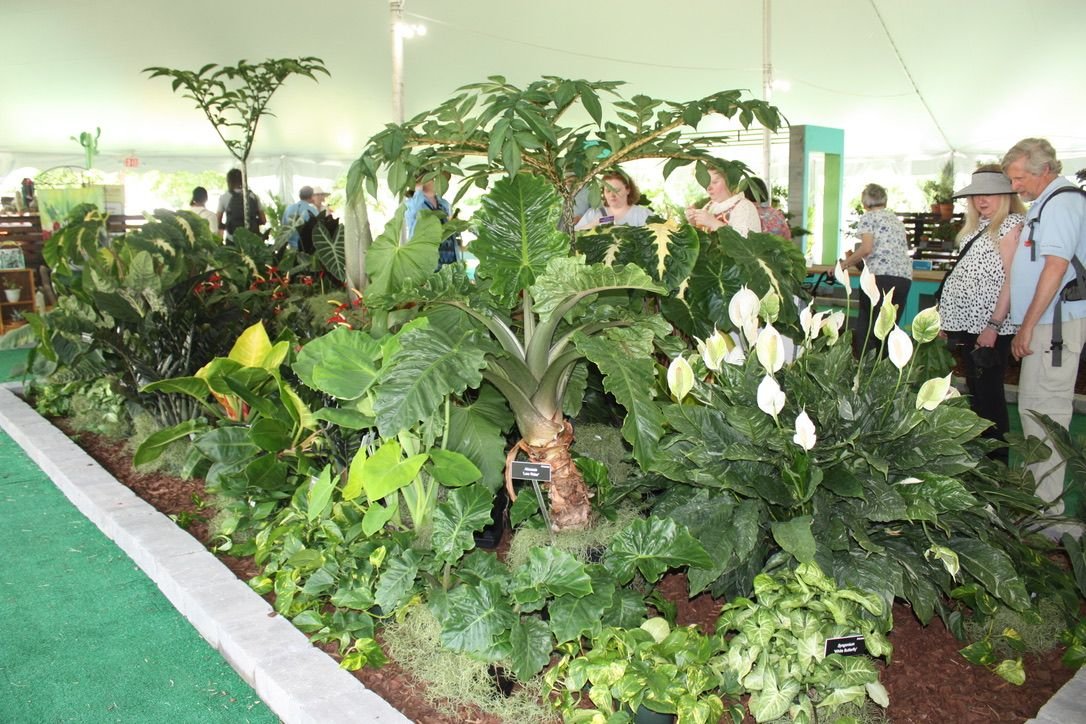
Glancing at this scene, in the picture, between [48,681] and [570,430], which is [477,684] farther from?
[48,681]

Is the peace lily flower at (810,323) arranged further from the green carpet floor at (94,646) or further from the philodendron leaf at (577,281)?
the green carpet floor at (94,646)

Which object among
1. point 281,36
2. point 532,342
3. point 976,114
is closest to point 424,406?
point 532,342

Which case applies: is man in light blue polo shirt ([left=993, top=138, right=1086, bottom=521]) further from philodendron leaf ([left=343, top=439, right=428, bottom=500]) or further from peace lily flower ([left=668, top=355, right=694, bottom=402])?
philodendron leaf ([left=343, top=439, right=428, bottom=500])

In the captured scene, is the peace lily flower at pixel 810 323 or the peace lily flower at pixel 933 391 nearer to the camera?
the peace lily flower at pixel 933 391

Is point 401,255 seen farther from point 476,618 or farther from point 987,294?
point 987,294

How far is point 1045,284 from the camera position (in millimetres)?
3334

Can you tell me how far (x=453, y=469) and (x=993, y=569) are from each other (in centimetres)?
150

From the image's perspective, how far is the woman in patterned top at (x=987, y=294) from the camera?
3658 millimetres

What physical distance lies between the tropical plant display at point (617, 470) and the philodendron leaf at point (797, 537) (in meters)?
0.01

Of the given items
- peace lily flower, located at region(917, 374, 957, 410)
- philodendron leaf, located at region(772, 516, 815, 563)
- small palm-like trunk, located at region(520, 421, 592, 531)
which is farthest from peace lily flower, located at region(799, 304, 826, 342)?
small palm-like trunk, located at region(520, 421, 592, 531)

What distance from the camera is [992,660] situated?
2299 millimetres

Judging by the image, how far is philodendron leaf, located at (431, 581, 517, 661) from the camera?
2137mm

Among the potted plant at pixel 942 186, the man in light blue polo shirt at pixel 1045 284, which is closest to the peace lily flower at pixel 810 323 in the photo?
the man in light blue polo shirt at pixel 1045 284

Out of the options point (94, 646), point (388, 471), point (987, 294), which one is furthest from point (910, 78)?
point (94, 646)
